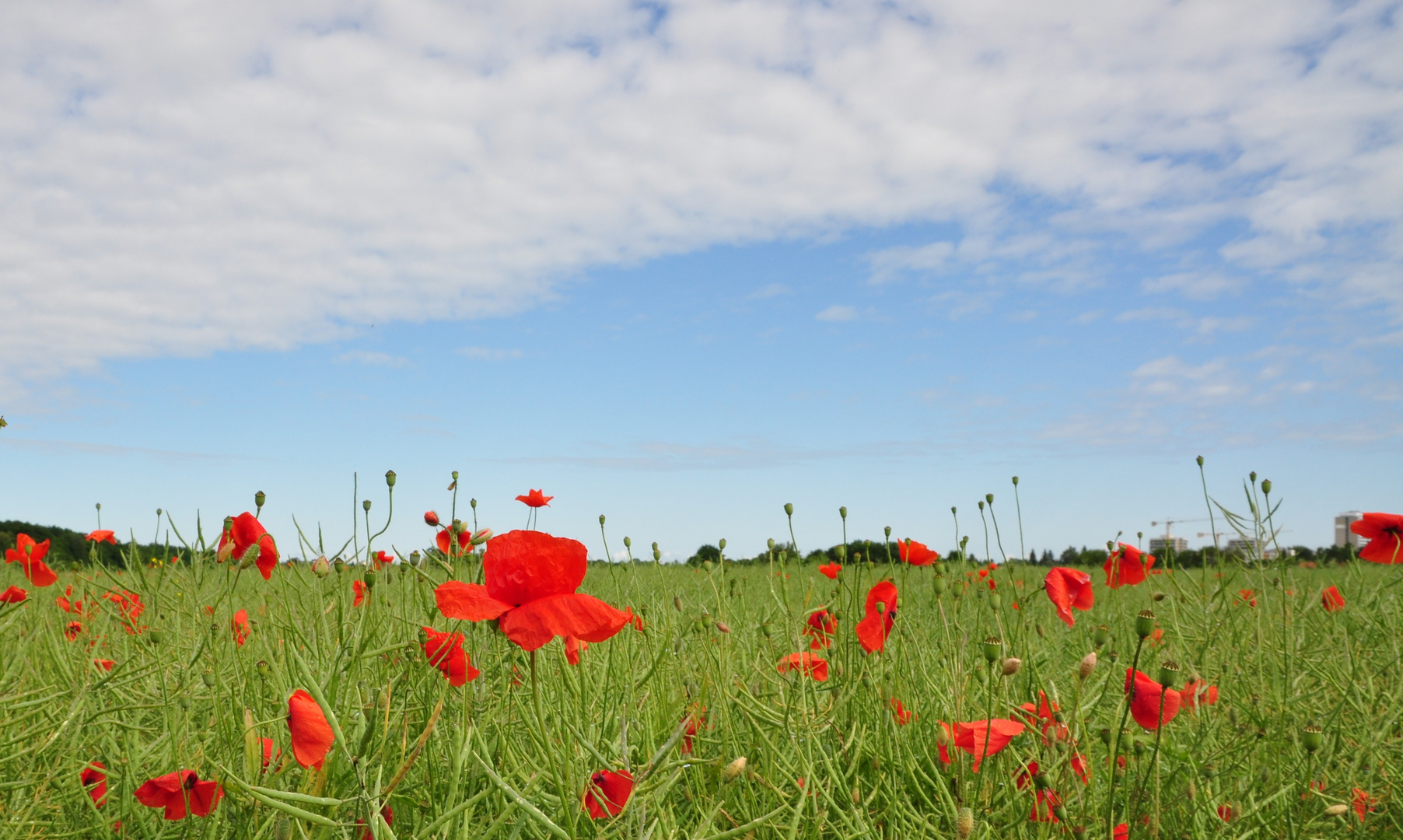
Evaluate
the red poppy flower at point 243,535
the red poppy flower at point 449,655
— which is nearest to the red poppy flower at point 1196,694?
the red poppy flower at point 449,655

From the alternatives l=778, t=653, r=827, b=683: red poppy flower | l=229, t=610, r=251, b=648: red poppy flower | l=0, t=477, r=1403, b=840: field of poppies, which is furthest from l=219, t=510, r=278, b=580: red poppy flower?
l=778, t=653, r=827, b=683: red poppy flower

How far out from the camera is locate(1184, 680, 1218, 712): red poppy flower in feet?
7.91

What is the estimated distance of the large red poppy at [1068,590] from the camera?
1.92 metres

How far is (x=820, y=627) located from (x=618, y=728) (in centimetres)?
69

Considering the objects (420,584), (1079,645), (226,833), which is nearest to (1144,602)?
(1079,645)

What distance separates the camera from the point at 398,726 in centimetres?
178

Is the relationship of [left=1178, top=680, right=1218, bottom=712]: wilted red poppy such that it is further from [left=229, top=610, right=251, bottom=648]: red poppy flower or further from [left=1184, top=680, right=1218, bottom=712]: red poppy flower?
[left=229, top=610, right=251, bottom=648]: red poppy flower

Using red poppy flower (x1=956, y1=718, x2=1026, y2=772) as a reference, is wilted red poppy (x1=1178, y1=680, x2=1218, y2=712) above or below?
below

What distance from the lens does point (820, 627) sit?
2.50 m

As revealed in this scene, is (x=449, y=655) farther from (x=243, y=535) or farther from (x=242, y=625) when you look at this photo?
(x=242, y=625)

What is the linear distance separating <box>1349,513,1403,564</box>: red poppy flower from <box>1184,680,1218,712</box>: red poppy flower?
595mm

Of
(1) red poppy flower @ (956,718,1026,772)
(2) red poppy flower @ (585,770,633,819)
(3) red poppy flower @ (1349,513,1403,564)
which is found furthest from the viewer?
(3) red poppy flower @ (1349,513,1403,564)

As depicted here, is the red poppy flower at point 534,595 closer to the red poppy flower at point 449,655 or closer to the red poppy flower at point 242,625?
the red poppy flower at point 449,655

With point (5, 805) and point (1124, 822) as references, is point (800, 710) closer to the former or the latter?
point (1124, 822)
